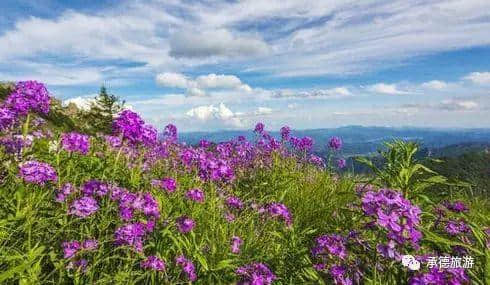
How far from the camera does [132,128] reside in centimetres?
605

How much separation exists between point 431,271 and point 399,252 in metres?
0.32

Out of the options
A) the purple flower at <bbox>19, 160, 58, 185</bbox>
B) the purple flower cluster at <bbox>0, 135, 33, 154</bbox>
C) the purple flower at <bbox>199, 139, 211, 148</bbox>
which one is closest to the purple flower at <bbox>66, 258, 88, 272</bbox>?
the purple flower at <bbox>19, 160, 58, 185</bbox>

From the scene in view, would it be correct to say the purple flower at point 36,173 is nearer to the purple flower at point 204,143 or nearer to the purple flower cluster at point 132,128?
the purple flower cluster at point 132,128

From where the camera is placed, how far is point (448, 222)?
231 inches

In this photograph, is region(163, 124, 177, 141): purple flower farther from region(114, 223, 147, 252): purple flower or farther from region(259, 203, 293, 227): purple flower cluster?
region(114, 223, 147, 252): purple flower

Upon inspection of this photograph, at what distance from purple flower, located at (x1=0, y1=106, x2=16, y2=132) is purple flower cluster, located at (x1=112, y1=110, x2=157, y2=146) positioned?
122 centimetres

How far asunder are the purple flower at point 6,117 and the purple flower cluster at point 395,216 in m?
4.31

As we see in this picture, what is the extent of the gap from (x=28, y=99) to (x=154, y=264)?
3.01 metres

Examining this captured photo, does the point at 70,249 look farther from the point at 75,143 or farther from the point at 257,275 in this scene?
the point at 75,143

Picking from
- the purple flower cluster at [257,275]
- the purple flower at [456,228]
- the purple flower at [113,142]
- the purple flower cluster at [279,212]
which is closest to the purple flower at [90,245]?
the purple flower cluster at [257,275]

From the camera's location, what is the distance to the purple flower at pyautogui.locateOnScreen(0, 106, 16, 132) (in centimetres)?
585

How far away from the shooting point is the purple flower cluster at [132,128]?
6.04 metres

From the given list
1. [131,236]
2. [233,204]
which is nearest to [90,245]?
[131,236]

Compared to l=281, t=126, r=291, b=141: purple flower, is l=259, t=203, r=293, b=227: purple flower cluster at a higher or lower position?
lower
